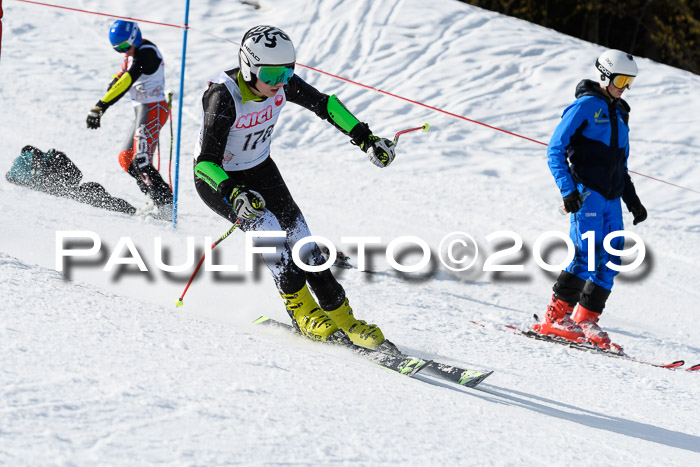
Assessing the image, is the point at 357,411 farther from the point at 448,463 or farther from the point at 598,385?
the point at 598,385

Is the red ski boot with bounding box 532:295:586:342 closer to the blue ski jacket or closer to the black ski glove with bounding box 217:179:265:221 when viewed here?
the blue ski jacket

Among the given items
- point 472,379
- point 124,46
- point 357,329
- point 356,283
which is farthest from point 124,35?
point 472,379

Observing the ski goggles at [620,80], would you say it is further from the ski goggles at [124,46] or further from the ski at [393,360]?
the ski goggles at [124,46]

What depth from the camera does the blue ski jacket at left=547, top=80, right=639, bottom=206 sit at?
5121 millimetres

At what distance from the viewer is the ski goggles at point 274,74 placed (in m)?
4.07

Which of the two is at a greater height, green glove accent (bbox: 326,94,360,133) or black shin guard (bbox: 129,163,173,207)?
green glove accent (bbox: 326,94,360,133)

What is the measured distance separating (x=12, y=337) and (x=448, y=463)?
1.68 meters

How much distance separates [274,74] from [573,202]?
207 centimetres

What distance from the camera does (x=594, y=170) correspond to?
5168mm

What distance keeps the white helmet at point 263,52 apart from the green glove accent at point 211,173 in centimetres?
48

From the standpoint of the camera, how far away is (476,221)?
8.28 m

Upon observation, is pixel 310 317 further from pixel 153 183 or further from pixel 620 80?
pixel 153 183

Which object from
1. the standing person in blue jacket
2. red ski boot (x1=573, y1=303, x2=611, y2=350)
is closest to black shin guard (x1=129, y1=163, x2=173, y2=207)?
the standing person in blue jacket

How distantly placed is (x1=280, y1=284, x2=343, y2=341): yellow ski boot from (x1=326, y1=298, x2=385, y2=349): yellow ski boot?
0.07 metres
